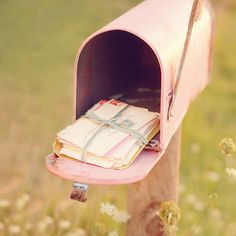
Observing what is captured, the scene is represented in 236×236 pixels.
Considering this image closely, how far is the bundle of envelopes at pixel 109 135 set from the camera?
2043 millimetres

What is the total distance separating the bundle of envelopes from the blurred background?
43 cm

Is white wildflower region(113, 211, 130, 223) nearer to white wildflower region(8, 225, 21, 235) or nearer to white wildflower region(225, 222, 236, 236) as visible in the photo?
white wildflower region(8, 225, 21, 235)

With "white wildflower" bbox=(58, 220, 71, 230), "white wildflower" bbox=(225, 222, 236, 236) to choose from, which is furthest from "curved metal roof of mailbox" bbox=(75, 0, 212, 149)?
"white wildflower" bbox=(225, 222, 236, 236)

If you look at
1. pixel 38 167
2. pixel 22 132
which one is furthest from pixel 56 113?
pixel 38 167

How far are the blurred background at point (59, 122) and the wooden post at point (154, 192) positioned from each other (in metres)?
0.20

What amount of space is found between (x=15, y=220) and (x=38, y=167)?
82 centimetres

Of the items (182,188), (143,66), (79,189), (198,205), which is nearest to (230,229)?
(198,205)

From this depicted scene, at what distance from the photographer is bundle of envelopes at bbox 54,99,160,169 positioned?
204 cm

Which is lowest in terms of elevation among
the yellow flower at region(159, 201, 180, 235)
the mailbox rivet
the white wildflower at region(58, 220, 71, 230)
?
the white wildflower at region(58, 220, 71, 230)

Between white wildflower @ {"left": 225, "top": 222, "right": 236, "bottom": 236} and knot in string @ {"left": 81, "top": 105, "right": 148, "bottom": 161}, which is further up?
knot in string @ {"left": 81, "top": 105, "right": 148, "bottom": 161}

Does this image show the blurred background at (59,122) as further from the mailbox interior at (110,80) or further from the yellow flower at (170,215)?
the mailbox interior at (110,80)

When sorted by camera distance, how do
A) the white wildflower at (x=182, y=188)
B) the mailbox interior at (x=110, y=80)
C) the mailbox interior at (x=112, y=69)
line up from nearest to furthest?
the mailbox interior at (x=110, y=80), the mailbox interior at (x=112, y=69), the white wildflower at (x=182, y=188)

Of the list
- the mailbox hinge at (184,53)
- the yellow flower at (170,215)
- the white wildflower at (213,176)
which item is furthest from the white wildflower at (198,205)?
the mailbox hinge at (184,53)

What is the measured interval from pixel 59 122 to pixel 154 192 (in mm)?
2074
